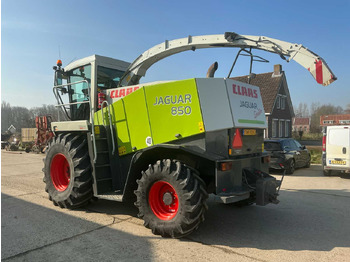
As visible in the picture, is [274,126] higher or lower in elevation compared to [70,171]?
higher

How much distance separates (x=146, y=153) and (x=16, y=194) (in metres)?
4.42

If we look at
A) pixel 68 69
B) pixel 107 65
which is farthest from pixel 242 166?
pixel 68 69

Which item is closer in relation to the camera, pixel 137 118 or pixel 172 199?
pixel 172 199

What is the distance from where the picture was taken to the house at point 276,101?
25.6 metres

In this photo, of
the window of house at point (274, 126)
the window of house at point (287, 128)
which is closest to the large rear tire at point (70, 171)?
the window of house at point (274, 126)

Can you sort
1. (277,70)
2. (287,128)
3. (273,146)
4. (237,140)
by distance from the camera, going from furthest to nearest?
(287,128) < (277,70) < (273,146) < (237,140)

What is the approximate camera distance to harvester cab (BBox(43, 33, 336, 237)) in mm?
4172

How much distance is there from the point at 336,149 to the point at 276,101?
17106 mm

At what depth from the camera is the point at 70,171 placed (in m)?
5.46

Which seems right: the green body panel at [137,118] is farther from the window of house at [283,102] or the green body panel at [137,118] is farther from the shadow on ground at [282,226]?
the window of house at [283,102]

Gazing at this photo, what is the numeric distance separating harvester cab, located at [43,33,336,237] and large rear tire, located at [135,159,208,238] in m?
0.01

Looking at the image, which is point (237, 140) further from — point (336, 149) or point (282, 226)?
point (336, 149)

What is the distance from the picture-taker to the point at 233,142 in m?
4.48

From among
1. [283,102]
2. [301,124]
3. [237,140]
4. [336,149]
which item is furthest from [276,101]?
[301,124]
